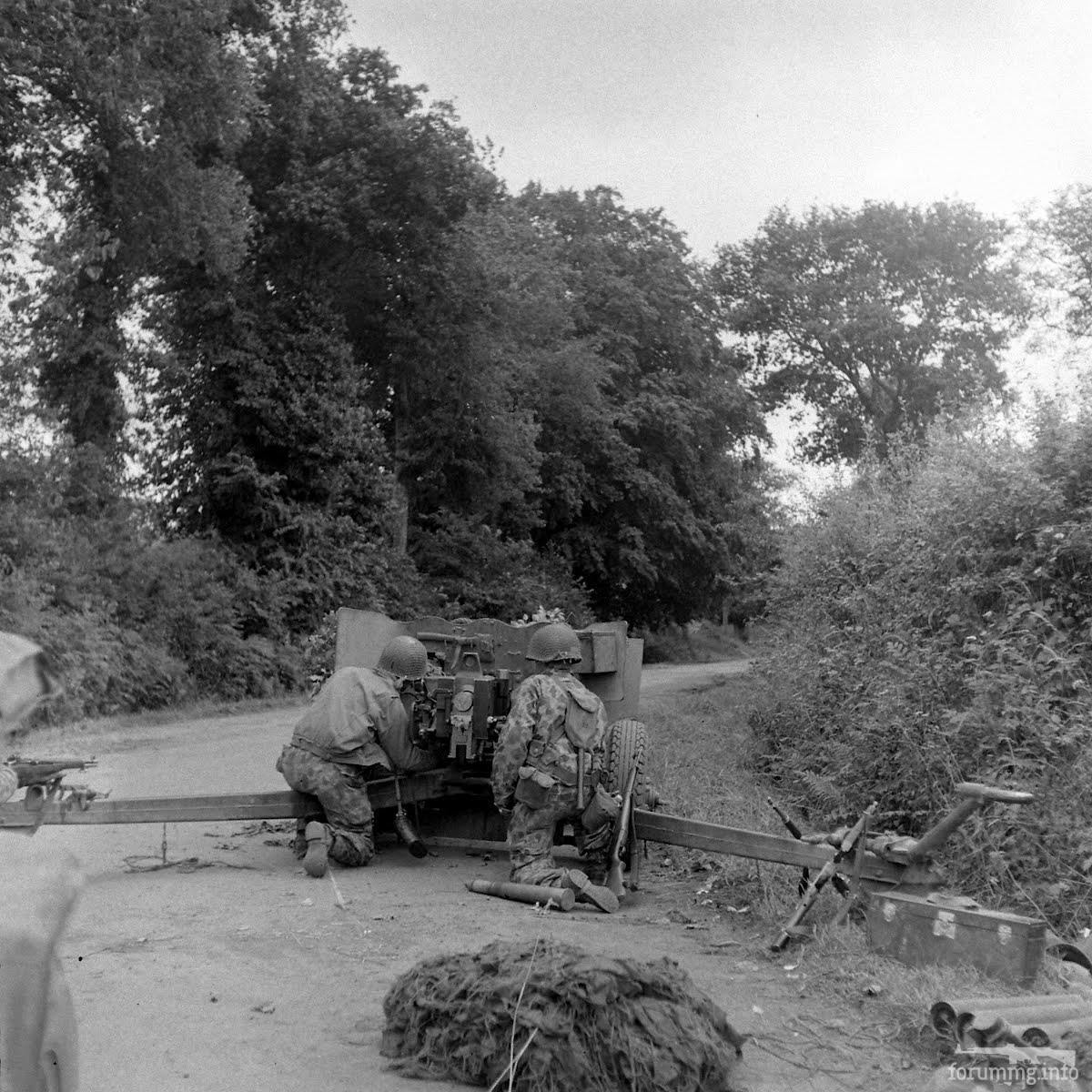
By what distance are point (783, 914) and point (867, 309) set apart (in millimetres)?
37570

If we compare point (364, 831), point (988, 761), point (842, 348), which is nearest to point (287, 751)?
point (364, 831)

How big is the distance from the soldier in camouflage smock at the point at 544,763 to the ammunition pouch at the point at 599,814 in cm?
4

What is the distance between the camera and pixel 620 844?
28.3 ft

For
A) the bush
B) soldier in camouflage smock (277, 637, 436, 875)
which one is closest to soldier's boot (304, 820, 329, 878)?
soldier in camouflage smock (277, 637, 436, 875)

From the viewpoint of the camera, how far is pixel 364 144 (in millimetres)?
27797

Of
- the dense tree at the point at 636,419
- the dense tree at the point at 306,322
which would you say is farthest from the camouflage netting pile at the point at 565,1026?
the dense tree at the point at 636,419

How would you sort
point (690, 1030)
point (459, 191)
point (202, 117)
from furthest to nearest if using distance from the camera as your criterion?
point (459, 191), point (202, 117), point (690, 1030)

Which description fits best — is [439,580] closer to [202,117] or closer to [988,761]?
[202,117]

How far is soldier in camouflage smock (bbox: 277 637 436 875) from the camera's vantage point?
29.9 ft

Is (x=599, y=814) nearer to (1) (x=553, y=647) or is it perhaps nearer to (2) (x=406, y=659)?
(1) (x=553, y=647)

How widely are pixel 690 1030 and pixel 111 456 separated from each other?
823 inches

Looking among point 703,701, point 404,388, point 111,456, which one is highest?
point 404,388

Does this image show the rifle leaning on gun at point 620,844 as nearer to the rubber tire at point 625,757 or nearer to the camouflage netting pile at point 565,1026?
the rubber tire at point 625,757

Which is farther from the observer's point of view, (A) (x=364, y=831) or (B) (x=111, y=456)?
(B) (x=111, y=456)
